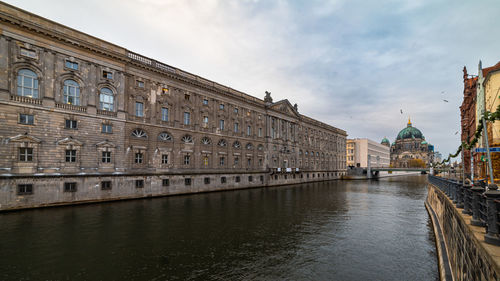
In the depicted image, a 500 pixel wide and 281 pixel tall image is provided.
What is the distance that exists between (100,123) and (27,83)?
7783 millimetres

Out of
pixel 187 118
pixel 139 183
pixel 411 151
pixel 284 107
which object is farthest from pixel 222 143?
pixel 411 151

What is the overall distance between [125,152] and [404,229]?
107 feet

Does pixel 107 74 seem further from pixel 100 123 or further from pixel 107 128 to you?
pixel 107 128

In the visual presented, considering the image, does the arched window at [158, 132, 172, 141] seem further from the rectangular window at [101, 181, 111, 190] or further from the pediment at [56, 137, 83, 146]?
the pediment at [56, 137, 83, 146]

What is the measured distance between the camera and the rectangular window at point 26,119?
24.4 metres

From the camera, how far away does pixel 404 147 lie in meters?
192

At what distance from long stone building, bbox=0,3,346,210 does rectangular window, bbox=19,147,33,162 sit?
75mm

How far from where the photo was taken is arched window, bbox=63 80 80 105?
2786 centimetres

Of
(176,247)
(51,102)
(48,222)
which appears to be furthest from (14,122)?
(176,247)

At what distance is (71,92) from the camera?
28328 mm

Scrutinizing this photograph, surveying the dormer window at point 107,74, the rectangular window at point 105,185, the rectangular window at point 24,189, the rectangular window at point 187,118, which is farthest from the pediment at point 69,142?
the rectangular window at point 187,118

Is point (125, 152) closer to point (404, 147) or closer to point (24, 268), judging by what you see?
point (24, 268)

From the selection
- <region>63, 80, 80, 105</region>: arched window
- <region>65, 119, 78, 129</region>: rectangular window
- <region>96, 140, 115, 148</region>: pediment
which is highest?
<region>63, 80, 80, 105</region>: arched window

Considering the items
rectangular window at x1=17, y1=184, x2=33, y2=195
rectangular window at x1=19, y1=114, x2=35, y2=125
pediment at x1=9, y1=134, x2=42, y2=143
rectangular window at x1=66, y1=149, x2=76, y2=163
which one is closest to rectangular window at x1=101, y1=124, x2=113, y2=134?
rectangular window at x1=66, y1=149, x2=76, y2=163
